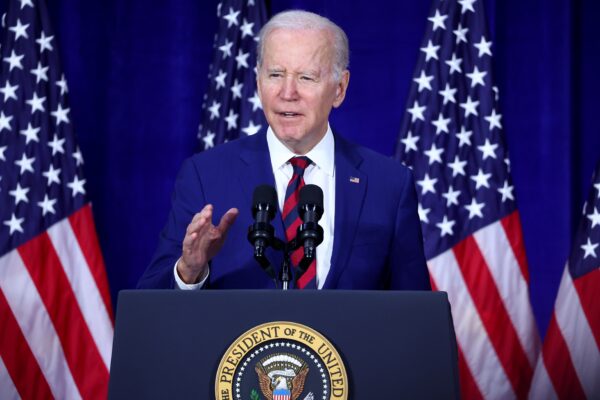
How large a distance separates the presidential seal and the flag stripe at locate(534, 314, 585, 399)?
2.80 m

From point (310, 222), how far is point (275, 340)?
0.93 ft

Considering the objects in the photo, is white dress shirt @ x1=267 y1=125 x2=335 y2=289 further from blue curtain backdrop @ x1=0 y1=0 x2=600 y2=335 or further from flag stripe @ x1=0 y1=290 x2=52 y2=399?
blue curtain backdrop @ x1=0 y1=0 x2=600 y2=335

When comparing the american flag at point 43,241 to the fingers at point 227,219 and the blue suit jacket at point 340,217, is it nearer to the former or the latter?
the blue suit jacket at point 340,217

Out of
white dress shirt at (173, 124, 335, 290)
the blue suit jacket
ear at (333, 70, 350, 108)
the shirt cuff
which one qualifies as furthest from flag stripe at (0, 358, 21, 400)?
the shirt cuff

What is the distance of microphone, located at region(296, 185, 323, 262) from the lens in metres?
1.75

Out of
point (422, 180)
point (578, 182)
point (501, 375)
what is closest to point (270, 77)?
point (422, 180)

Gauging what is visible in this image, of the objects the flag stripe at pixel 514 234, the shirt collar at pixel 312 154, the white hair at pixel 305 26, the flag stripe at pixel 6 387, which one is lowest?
the flag stripe at pixel 6 387

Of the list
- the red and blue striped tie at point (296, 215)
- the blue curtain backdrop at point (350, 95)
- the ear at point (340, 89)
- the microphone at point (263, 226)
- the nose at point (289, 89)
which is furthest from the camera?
the blue curtain backdrop at point (350, 95)

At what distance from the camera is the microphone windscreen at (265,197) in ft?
5.94

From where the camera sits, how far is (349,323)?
5.32 feet

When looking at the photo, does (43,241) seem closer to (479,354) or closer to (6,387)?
(6,387)

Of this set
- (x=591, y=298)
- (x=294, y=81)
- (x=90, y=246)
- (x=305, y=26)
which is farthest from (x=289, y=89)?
(x=591, y=298)

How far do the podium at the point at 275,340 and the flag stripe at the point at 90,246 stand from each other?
2.69 metres

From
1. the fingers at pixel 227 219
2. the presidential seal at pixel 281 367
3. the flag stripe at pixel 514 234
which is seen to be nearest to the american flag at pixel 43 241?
the flag stripe at pixel 514 234
